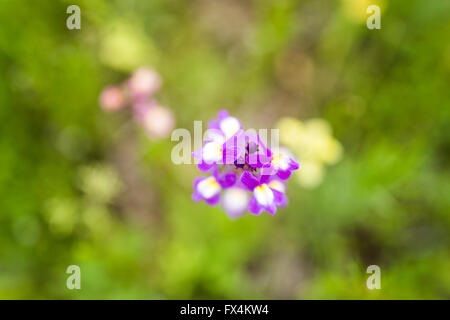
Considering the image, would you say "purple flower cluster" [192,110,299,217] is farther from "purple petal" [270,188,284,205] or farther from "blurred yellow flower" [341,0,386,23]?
"blurred yellow flower" [341,0,386,23]

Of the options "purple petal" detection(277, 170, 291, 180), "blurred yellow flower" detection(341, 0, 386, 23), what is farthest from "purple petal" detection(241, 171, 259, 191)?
"blurred yellow flower" detection(341, 0, 386, 23)

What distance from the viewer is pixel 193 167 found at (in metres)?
3.04

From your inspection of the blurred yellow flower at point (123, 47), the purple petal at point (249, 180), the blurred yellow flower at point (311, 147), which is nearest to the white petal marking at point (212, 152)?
the purple petal at point (249, 180)

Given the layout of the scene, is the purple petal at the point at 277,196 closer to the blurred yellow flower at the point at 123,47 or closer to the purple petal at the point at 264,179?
the purple petal at the point at 264,179

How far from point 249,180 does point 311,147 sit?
1072mm

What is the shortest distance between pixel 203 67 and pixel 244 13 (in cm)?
60

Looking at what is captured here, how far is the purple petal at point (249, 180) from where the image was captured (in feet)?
5.33

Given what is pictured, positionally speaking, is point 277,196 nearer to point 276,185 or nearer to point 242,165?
point 276,185

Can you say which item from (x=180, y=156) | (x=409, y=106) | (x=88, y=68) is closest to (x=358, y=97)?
(x=409, y=106)

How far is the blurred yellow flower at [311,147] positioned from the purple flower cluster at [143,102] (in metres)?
0.77

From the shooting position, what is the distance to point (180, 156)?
2854mm

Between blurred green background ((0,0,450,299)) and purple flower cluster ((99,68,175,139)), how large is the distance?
0.11 metres

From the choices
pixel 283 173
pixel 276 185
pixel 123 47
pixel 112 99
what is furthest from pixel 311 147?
pixel 123 47
